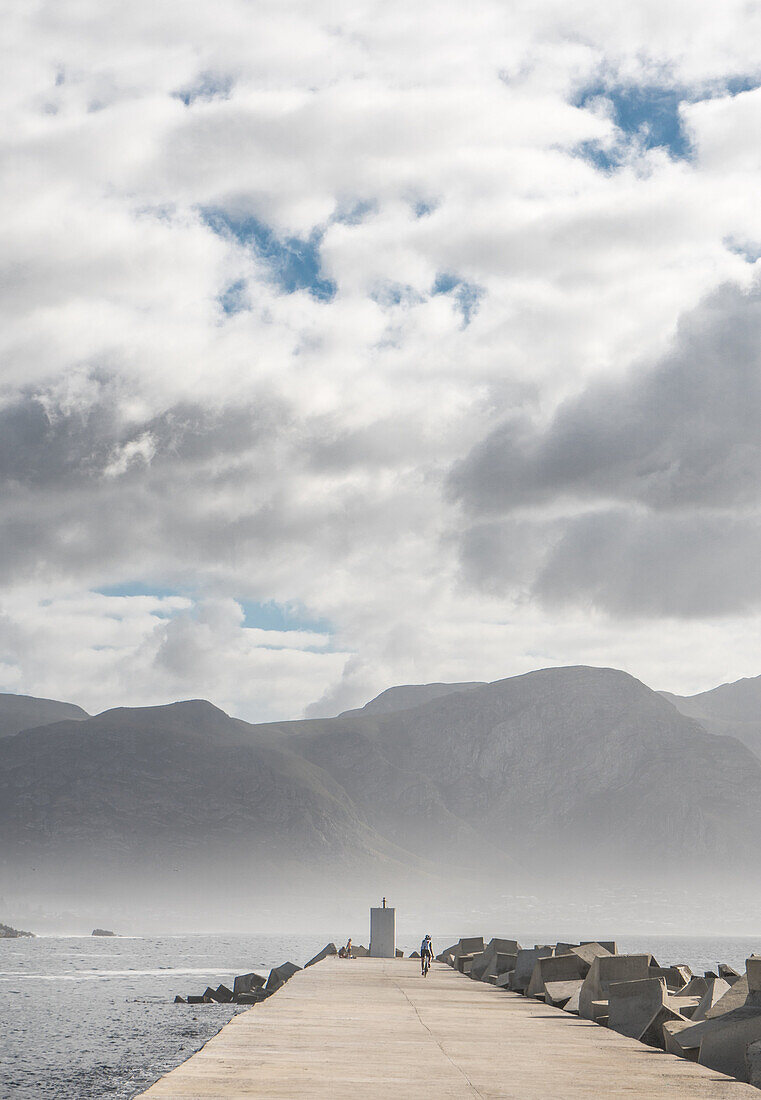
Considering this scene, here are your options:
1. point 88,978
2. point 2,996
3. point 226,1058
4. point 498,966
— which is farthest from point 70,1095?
point 88,978

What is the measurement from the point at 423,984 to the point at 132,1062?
1544 cm

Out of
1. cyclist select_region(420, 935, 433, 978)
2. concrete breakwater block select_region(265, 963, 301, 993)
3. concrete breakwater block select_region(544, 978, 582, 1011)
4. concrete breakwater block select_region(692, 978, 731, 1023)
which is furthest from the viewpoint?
concrete breakwater block select_region(265, 963, 301, 993)

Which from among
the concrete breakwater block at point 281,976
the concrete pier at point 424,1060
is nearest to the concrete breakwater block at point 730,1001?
the concrete pier at point 424,1060

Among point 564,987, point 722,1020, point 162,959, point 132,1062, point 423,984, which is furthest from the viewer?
point 162,959

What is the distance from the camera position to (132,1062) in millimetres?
46875

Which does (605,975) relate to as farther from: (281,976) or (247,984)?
(247,984)

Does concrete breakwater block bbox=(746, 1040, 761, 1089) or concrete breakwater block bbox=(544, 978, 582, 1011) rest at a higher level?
concrete breakwater block bbox=(746, 1040, 761, 1089)

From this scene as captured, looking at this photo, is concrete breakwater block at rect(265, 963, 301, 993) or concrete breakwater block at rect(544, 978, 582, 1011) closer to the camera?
concrete breakwater block at rect(544, 978, 582, 1011)

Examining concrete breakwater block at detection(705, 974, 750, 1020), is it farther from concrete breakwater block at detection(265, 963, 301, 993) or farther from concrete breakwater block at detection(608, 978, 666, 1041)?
concrete breakwater block at detection(265, 963, 301, 993)

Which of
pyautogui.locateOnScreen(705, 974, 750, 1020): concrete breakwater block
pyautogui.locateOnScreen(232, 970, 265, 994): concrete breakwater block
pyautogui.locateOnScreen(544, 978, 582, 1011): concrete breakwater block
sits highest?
pyautogui.locateOnScreen(705, 974, 750, 1020): concrete breakwater block

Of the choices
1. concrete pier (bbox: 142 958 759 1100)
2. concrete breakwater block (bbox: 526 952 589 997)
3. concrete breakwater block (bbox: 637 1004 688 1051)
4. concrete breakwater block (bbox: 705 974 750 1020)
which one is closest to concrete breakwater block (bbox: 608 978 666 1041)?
concrete breakwater block (bbox: 637 1004 688 1051)

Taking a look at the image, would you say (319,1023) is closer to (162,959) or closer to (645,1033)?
(645,1033)

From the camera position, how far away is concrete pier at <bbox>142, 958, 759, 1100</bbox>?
12.8 meters

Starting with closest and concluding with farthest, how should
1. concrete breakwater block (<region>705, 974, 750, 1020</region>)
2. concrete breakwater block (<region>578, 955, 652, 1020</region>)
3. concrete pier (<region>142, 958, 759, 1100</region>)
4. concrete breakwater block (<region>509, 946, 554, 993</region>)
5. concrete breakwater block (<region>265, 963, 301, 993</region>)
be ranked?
concrete pier (<region>142, 958, 759, 1100</region>) → concrete breakwater block (<region>705, 974, 750, 1020</region>) → concrete breakwater block (<region>578, 955, 652, 1020</region>) → concrete breakwater block (<region>509, 946, 554, 993</region>) → concrete breakwater block (<region>265, 963, 301, 993</region>)
